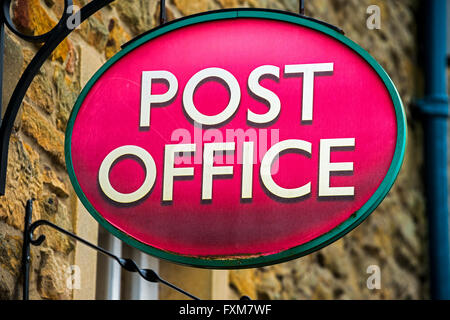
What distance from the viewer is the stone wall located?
13.1 ft

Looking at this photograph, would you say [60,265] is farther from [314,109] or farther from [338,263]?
[338,263]

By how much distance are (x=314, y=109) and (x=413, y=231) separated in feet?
15.1

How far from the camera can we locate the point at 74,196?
436 cm

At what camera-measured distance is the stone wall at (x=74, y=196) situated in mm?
4004

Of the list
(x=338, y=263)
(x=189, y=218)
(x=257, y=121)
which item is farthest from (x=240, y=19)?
(x=338, y=263)

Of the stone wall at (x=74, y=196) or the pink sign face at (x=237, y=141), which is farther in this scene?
the stone wall at (x=74, y=196)

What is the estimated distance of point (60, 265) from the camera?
418cm

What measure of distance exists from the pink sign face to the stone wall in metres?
0.47

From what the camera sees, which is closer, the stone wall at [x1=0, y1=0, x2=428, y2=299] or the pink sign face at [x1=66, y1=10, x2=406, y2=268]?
the pink sign face at [x1=66, y1=10, x2=406, y2=268]

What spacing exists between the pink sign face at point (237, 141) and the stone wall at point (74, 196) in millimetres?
466

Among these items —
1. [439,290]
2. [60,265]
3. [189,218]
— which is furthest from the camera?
[439,290]

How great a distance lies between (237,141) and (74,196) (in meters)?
1.08

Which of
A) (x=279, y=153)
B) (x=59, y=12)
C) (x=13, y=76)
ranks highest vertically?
(x=59, y=12)

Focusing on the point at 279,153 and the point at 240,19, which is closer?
the point at 279,153
